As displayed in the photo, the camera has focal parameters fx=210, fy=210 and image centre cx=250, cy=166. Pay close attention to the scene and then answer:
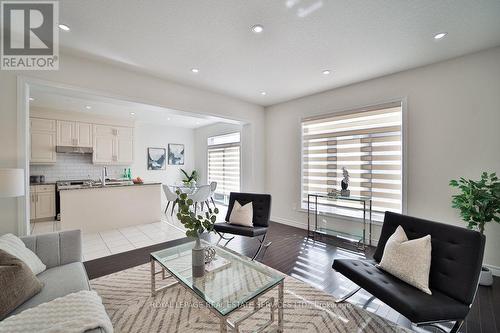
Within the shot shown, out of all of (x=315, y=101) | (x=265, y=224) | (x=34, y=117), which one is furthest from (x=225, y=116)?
(x=34, y=117)

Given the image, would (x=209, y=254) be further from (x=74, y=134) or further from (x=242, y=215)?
(x=74, y=134)

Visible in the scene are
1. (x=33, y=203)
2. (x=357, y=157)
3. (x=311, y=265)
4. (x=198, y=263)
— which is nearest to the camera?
(x=198, y=263)

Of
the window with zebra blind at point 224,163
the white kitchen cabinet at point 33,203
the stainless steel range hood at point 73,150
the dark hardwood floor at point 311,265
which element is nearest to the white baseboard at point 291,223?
the dark hardwood floor at point 311,265

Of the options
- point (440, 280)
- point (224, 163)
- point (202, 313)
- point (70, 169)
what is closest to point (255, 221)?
point (202, 313)

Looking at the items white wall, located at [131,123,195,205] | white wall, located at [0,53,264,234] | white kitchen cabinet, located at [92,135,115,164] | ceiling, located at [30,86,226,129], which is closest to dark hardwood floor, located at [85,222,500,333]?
white wall, located at [0,53,264,234]

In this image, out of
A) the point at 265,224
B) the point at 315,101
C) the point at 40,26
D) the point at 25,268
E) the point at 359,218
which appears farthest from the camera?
the point at 315,101

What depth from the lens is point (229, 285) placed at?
167 cm

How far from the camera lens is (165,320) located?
70.2 inches

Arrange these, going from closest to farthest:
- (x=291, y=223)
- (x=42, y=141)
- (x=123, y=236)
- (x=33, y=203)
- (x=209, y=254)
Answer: (x=209, y=254) < (x=123, y=236) < (x=291, y=223) < (x=33, y=203) < (x=42, y=141)

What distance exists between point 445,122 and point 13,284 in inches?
182

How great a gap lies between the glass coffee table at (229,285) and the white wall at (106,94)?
2.02 meters

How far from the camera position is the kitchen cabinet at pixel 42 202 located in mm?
4848

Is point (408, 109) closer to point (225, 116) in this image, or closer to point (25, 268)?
point (225, 116)

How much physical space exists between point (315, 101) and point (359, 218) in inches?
92.3
